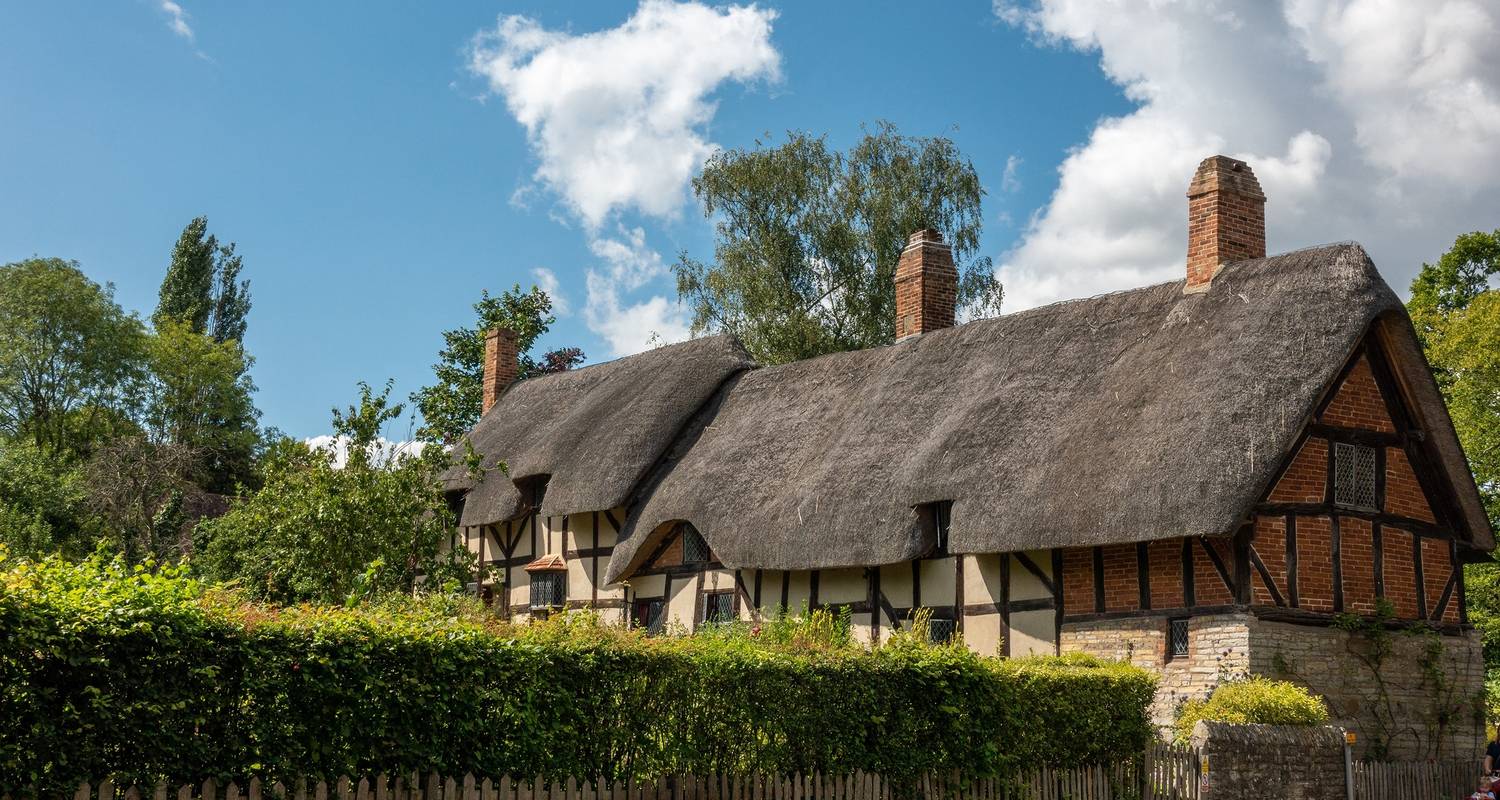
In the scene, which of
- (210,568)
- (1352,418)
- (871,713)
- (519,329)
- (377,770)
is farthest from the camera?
(519,329)

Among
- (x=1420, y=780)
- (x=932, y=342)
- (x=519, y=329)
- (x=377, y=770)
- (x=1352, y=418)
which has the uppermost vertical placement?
(x=519, y=329)

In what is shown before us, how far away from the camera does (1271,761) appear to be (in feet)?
46.1

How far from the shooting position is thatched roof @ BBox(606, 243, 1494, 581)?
16.5 meters

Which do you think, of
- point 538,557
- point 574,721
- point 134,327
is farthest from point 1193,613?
point 134,327

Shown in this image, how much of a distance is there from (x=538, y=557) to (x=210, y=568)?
10889 millimetres

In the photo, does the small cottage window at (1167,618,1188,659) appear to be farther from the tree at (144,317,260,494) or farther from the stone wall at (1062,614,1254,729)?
the tree at (144,317,260,494)

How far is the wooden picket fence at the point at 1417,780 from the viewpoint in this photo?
15.0 m

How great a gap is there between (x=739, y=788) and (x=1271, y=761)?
601 cm

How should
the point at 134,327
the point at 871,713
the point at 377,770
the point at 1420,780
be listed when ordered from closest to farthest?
the point at 377,770 → the point at 871,713 → the point at 1420,780 → the point at 134,327

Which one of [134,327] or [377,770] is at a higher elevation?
[134,327]

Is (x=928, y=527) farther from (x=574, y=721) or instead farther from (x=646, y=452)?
(x=574, y=721)

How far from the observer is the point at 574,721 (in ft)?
32.8

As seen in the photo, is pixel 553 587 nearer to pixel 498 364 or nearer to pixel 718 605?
pixel 718 605

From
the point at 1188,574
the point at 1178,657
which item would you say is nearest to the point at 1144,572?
the point at 1188,574
